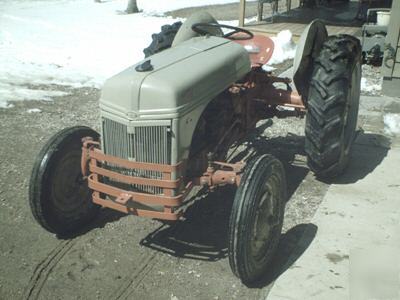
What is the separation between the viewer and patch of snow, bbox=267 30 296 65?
379 inches

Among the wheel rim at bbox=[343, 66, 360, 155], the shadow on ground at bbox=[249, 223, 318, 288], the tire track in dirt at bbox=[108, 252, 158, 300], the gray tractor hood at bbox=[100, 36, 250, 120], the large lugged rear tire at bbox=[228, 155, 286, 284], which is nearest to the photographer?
the large lugged rear tire at bbox=[228, 155, 286, 284]

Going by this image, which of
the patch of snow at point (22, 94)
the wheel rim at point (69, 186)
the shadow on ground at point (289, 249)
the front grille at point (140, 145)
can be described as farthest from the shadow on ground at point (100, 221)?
the patch of snow at point (22, 94)

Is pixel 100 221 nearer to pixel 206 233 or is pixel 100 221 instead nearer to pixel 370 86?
pixel 206 233

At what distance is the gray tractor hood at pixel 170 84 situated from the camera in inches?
129

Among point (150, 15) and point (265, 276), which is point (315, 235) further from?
point (150, 15)

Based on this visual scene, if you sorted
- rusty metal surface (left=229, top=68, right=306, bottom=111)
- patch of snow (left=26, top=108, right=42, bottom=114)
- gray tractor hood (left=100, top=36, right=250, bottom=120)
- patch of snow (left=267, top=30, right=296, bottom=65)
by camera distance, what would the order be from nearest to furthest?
gray tractor hood (left=100, top=36, right=250, bottom=120)
rusty metal surface (left=229, top=68, right=306, bottom=111)
patch of snow (left=26, top=108, right=42, bottom=114)
patch of snow (left=267, top=30, right=296, bottom=65)

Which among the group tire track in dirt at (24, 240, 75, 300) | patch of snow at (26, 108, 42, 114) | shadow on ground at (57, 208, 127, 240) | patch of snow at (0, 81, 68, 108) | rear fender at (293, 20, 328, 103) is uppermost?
rear fender at (293, 20, 328, 103)

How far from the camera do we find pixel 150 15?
15219 mm

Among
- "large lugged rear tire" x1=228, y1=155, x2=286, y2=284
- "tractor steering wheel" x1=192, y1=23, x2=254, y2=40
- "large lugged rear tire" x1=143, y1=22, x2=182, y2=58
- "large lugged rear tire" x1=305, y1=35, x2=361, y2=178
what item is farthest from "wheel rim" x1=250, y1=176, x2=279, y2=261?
"large lugged rear tire" x1=143, y1=22, x2=182, y2=58

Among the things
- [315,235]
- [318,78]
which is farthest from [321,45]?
[315,235]

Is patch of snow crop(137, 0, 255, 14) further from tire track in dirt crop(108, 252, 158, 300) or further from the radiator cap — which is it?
tire track in dirt crop(108, 252, 158, 300)

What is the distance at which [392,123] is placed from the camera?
20.8 ft

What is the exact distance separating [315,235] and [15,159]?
3.32 m

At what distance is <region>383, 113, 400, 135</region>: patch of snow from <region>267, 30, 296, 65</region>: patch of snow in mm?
3229
